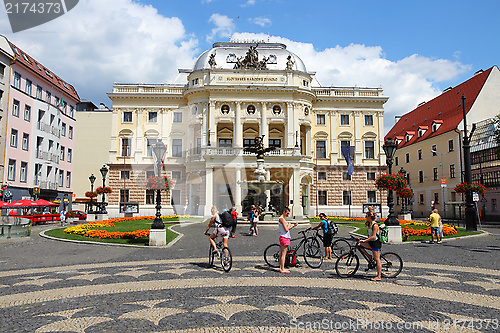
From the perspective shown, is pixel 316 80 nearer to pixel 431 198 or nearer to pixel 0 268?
pixel 431 198

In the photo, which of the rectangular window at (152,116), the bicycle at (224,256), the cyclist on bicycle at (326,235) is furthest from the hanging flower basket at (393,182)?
the rectangular window at (152,116)

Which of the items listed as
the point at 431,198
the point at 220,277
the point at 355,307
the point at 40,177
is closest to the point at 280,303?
the point at 355,307

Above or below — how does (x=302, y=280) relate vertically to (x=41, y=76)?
below

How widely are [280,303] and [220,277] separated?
3250 mm

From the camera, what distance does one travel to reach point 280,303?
8.07 metres

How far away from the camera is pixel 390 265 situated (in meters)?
11.0

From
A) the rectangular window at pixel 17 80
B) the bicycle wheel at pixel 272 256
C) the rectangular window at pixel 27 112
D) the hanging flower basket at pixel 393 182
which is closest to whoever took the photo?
the bicycle wheel at pixel 272 256

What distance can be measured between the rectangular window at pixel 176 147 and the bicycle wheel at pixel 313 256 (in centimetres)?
4193

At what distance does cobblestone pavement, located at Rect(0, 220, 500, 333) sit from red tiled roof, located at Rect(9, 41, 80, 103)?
3808 cm

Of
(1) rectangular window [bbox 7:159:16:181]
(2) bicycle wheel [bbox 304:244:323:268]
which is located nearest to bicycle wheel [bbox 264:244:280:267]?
(2) bicycle wheel [bbox 304:244:323:268]

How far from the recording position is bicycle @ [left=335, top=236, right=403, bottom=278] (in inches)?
427

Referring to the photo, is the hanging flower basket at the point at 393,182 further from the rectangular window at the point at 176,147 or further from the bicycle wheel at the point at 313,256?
the rectangular window at the point at 176,147

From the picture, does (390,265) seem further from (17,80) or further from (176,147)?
(17,80)

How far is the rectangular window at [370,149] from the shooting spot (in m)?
54.9
